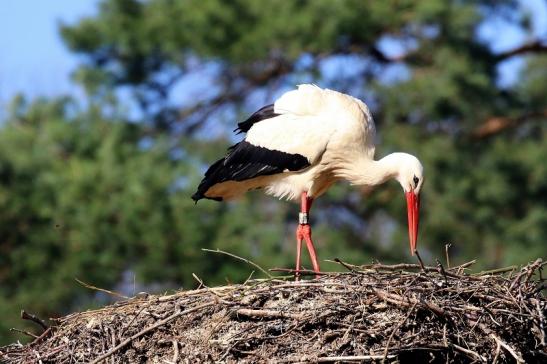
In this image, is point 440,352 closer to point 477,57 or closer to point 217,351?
point 217,351

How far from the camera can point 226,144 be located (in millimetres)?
15789

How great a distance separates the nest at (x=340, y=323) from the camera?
21.7ft

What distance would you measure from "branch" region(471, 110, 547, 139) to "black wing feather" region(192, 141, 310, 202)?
24.4 ft

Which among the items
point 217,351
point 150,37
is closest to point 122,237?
point 150,37

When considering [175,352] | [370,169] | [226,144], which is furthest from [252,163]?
[226,144]

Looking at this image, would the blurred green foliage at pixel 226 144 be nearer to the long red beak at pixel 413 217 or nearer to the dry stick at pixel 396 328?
the long red beak at pixel 413 217

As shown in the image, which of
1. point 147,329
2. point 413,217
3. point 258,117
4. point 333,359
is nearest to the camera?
point 333,359

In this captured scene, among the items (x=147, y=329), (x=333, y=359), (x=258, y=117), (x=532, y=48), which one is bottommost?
(x=333, y=359)

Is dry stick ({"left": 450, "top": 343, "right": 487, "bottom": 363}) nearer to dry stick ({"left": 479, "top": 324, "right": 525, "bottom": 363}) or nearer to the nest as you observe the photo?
the nest

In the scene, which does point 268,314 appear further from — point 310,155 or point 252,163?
point 252,163

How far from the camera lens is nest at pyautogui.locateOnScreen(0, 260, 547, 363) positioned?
21.7ft

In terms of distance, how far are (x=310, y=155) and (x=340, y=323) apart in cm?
249

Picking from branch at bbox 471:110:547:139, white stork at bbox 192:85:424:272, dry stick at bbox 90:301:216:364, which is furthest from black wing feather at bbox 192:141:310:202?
branch at bbox 471:110:547:139

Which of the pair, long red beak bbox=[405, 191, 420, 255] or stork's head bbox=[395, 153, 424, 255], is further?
stork's head bbox=[395, 153, 424, 255]
